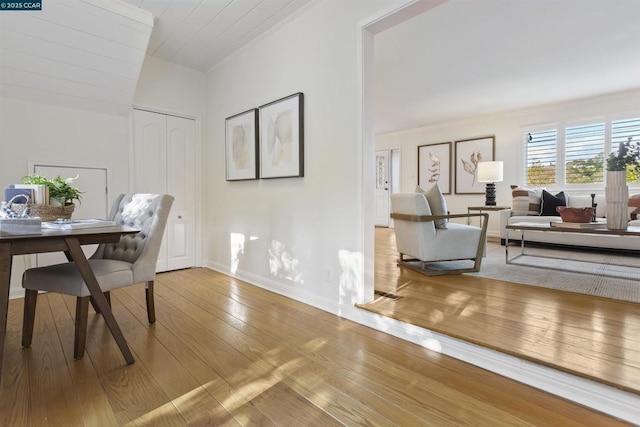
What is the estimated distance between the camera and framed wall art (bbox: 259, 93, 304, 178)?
9.07ft

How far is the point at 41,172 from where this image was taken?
299 cm

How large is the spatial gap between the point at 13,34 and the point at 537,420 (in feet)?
13.3

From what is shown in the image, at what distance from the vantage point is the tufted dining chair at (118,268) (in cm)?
176

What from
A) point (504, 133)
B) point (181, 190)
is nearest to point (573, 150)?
point (504, 133)

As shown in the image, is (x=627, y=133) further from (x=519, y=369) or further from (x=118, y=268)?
(x=118, y=268)

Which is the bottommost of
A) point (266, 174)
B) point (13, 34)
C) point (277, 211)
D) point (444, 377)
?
point (444, 377)

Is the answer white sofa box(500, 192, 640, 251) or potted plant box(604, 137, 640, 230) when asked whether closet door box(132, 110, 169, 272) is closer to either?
potted plant box(604, 137, 640, 230)

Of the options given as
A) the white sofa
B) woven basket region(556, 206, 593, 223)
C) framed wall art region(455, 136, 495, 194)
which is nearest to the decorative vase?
woven basket region(556, 206, 593, 223)

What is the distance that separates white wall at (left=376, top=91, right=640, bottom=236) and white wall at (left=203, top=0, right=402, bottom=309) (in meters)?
4.93

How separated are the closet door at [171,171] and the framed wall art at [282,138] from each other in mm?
1372

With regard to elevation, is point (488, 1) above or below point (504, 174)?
above

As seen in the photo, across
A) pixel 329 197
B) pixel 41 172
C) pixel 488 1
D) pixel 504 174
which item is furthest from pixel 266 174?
pixel 504 174

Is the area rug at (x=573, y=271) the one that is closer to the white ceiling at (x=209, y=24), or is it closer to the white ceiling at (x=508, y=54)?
the white ceiling at (x=508, y=54)

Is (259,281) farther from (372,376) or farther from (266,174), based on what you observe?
(372,376)
